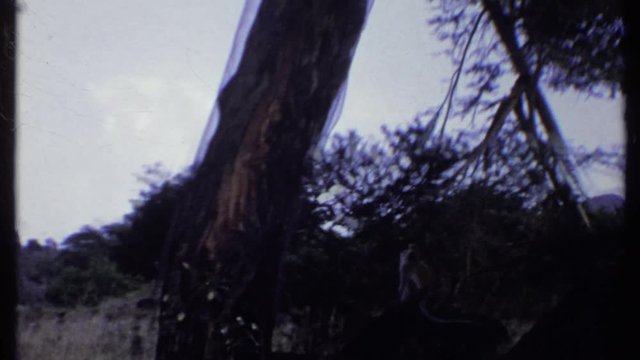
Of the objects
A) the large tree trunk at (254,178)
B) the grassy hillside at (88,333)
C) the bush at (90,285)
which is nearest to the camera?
the large tree trunk at (254,178)

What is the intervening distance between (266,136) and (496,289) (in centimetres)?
457

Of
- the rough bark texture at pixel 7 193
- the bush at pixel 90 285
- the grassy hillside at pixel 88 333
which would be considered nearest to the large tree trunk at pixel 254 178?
the rough bark texture at pixel 7 193

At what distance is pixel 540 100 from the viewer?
6.93 meters

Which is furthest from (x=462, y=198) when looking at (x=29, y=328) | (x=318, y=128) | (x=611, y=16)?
(x=29, y=328)

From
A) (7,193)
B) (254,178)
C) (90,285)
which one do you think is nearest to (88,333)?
(90,285)

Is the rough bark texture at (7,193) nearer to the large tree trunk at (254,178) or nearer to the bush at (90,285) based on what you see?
the large tree trunk at (254,178)

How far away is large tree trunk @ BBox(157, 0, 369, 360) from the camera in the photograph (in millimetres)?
3391

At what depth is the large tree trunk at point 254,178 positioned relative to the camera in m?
3.39

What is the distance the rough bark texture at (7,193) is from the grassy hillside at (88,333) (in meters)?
2.43

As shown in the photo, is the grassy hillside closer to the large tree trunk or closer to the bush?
the large tree trunk

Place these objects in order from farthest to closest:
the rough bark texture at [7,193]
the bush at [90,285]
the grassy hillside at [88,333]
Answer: the bush at [90,285], the grassy hillside at [88,333], the rough bark texture at [7,193]

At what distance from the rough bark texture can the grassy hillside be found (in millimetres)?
2434

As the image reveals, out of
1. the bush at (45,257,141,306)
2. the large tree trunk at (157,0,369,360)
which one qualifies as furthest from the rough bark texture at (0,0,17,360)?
the bush at (45,257,141,306)

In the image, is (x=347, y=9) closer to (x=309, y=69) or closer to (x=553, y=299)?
(x=309, y=69)
